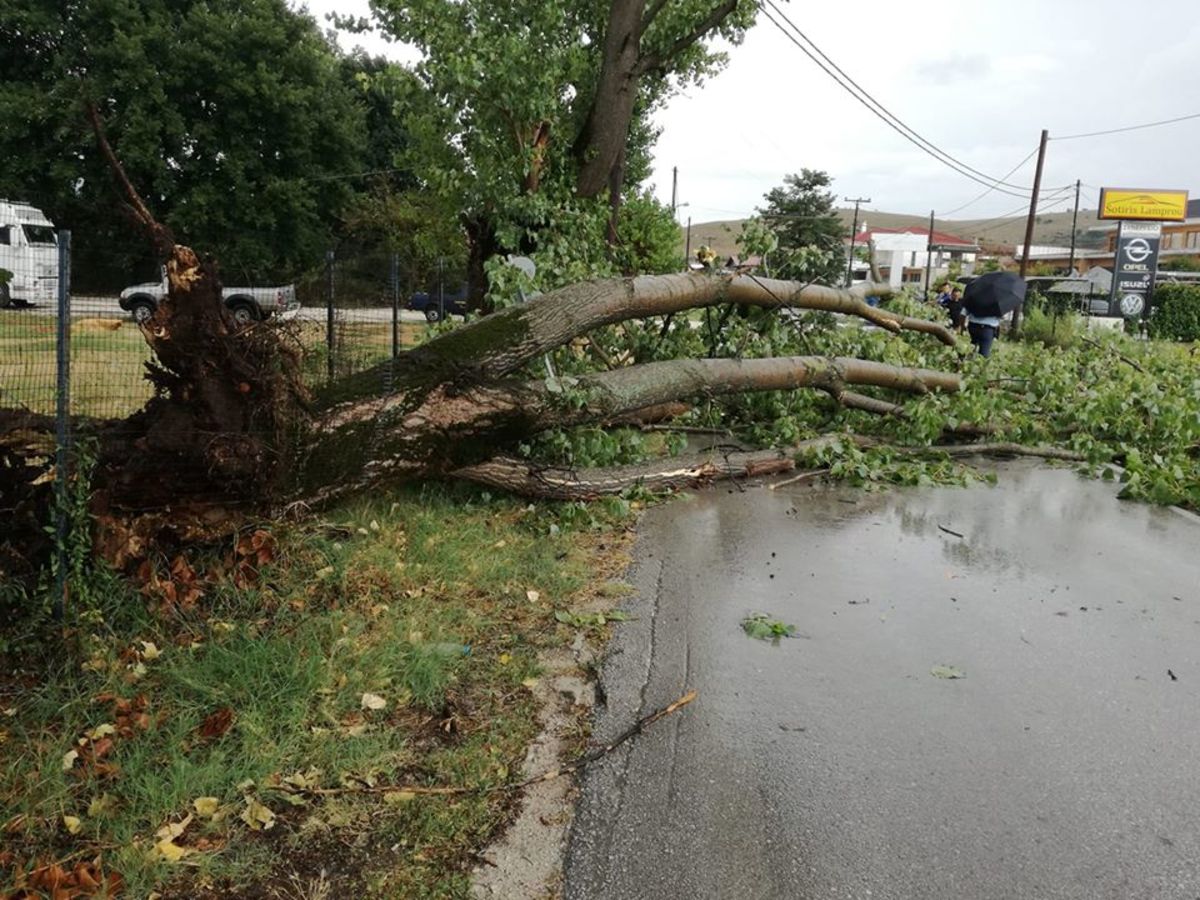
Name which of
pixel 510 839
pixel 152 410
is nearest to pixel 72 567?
pixel 152 410

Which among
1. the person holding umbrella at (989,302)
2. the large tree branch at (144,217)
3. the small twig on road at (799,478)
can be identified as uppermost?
the person holding umbrella at (989,302)

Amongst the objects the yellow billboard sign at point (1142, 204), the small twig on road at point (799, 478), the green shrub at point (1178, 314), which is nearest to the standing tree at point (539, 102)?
the small twig on road at point (799, 478)

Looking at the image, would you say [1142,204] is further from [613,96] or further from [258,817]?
[258,817]

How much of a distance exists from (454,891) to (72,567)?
7.24 ft

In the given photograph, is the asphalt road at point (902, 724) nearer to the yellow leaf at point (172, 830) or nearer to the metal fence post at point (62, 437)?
the yellow leaf at point (172, 830)

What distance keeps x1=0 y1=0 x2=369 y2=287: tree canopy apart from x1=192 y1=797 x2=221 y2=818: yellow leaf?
2820cm

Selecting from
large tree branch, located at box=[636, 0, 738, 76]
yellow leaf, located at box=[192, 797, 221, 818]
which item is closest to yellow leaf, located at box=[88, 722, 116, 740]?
yellow leaf, located at box=[192, 797, 221, 818]

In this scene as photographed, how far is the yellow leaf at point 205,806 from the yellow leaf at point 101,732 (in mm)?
507

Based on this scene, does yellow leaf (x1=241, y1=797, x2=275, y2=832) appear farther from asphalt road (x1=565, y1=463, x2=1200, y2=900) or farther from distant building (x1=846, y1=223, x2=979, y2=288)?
distant building (x1=846, y1=223, x2=979, y2=288)

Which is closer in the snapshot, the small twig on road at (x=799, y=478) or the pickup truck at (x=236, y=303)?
the pickup truck at (x=236, y=303)

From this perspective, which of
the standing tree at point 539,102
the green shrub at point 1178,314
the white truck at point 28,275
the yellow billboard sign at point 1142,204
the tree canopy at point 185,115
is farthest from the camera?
the yellow billboard sign at point 1142,204

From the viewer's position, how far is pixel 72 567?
3.60m

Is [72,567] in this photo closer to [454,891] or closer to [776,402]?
[454,891]

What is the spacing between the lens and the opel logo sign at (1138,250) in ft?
94.6
